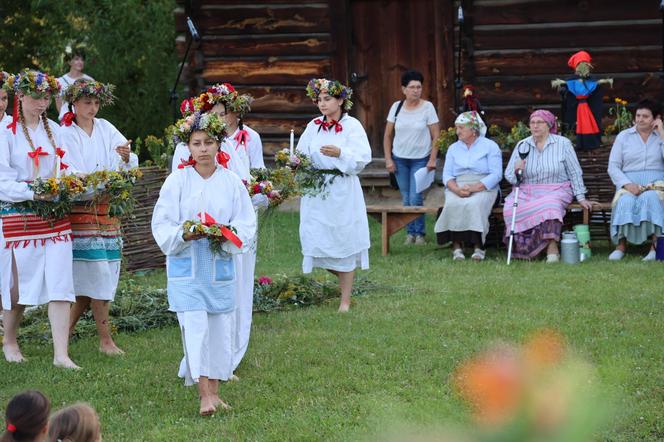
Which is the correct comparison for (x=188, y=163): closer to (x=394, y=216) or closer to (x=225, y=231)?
(x=225, y=231)

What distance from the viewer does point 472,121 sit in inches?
441

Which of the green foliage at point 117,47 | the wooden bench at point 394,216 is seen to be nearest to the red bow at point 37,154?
the wooden bench at point 394,216

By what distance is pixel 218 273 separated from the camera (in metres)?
5.56

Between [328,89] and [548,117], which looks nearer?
[328,89]

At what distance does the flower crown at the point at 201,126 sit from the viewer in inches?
222

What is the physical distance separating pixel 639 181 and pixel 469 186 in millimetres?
1784

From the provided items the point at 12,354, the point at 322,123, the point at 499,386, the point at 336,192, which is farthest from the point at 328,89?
the point at 499,386

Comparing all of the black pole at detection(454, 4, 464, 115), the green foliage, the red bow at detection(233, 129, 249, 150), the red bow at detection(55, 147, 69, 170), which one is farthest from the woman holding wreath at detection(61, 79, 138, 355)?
the green foliage

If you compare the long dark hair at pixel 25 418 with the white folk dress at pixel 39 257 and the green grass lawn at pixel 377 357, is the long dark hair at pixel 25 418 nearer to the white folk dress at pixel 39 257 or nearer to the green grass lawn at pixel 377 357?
the green grass lawn at pixel 377 357

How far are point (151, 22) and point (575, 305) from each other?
12.5 metres

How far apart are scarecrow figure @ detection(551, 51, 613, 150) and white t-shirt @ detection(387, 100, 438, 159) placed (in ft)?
5.07

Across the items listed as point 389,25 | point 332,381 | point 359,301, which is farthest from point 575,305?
point 389,25

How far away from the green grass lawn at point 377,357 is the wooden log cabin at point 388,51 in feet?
14.1

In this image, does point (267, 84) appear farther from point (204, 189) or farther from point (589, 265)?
point (204, 189)
